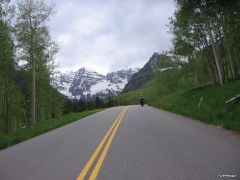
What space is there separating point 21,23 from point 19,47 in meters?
2.48

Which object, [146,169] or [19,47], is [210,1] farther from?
[19,47]

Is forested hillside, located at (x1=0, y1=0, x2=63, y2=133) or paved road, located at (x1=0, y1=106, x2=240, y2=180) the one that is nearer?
paved road, located at (x1=0, y1=106, x2=240, y2=180)

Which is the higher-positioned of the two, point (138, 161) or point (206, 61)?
point (206, 61)

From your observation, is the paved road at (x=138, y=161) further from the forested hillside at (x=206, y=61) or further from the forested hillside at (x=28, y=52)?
the forested hillside at (x=28, y=52)

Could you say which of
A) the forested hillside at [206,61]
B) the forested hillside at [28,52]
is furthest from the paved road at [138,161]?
the forested hillside at [28,52]

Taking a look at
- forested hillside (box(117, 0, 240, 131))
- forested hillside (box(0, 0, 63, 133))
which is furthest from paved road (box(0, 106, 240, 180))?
forested hillside (box(0, 0, 63, 133))

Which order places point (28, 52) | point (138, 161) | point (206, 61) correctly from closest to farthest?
1. point (138, 161)
2. point (28, 52)
3. point (206, 61)

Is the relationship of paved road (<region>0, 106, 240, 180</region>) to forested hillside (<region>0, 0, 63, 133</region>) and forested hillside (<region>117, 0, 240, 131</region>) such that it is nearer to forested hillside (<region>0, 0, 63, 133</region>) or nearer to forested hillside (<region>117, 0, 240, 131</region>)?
forested hillside (<region>117, 0, 240, 131</region>)

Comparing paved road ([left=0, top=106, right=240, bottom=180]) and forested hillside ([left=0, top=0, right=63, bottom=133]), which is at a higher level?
forested hillside ([left=0, top=0, right=63, bottom=133])

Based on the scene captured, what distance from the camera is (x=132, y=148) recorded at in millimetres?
7719

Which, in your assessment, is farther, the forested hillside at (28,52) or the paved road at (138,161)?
the forested hillside at (28,52)

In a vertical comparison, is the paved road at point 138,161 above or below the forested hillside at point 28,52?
below

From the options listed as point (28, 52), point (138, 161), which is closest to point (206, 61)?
point (28, 52)

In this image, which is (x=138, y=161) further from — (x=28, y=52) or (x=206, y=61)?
(x=206, y=61)
